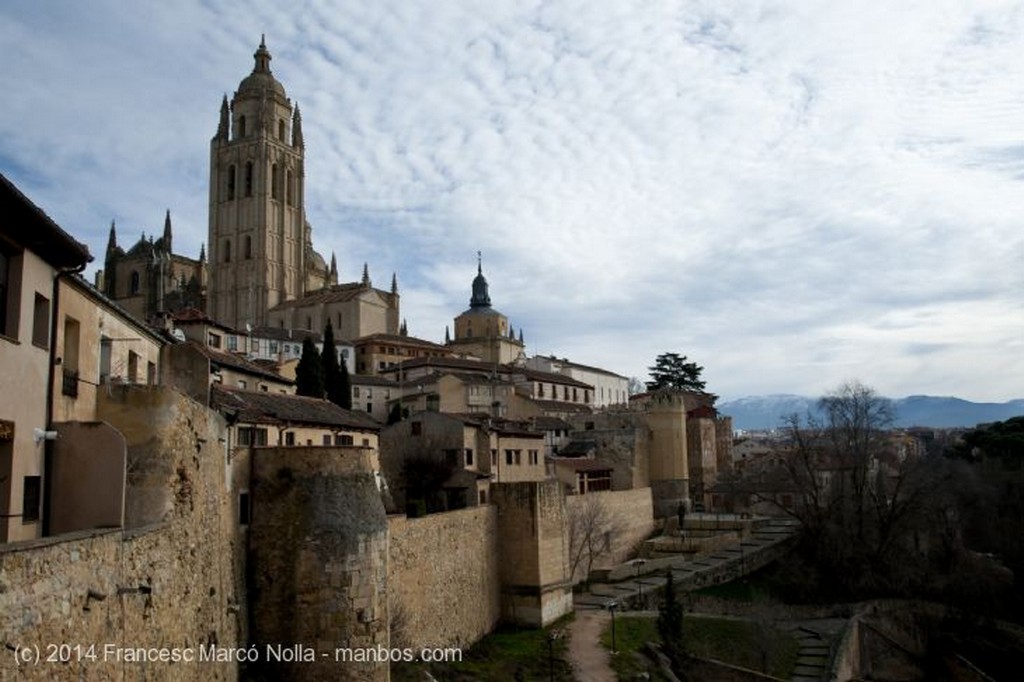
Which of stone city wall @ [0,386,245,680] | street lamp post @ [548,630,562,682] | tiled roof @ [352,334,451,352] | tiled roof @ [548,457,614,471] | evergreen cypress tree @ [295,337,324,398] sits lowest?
street lamp post @ [548,630,562,682]

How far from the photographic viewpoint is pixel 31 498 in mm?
12594

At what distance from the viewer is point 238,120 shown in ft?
389

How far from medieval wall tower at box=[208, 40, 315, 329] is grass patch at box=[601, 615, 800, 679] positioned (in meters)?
86.6

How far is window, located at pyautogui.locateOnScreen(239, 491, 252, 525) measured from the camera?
65.8 ft

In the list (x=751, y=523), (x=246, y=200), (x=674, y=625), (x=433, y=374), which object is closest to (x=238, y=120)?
(x=246, y=200)

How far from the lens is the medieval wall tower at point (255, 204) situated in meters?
114

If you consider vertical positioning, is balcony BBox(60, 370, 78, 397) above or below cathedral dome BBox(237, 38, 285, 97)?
below

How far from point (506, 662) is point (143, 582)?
19.2 m

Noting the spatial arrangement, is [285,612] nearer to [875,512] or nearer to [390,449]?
[390,449]

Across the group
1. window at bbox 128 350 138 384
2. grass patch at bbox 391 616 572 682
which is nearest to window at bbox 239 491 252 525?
window at bbox 128 350 138 384

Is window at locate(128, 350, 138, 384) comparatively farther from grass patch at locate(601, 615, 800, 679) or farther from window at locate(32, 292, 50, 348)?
grass patch at locate(601, 615, 800, 679)

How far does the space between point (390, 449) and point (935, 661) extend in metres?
31.0

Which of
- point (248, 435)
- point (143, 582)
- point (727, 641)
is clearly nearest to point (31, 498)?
point (143, 582)

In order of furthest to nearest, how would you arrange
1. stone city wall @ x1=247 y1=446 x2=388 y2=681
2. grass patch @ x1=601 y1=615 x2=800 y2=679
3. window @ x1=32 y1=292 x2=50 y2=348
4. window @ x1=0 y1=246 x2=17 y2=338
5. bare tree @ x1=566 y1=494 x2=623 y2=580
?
bare tree @ x1=566 y1=494 x2=623 y2=580 → grass patch @ x1=601 y1=615 x2=800 y2=679 → stone city wall @ x1=247 y1=446 x2=388 y2=681 → window @ x1=32 y1=292 x2=50 y2=348 → window @ x1=0 y1=246 x2=17 y2=338
